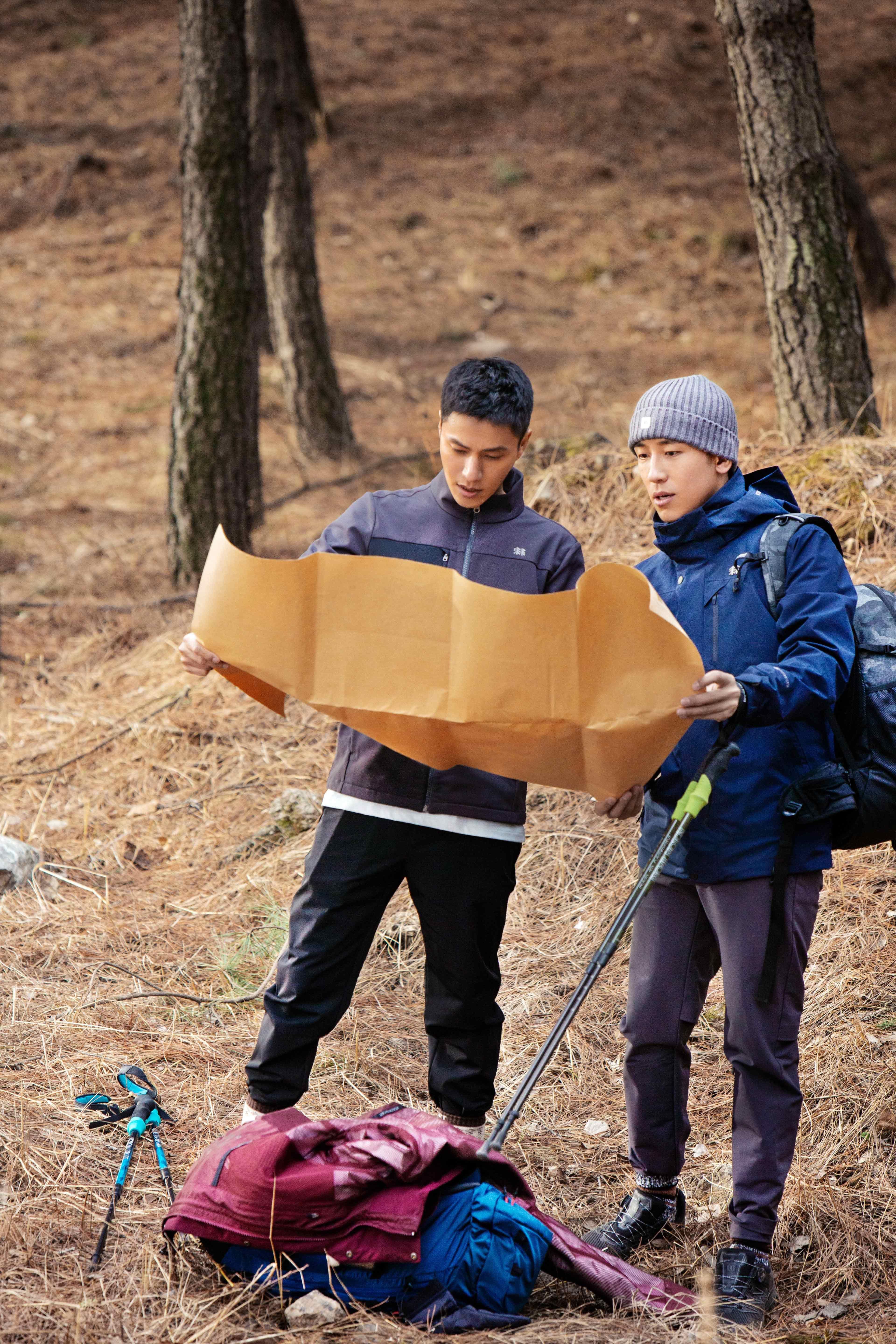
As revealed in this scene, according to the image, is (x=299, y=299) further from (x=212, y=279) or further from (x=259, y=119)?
(x=212, y=279)

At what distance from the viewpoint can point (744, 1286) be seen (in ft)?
8.22

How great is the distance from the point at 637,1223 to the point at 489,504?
1.79 meters

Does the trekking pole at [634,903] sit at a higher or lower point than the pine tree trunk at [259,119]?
lower

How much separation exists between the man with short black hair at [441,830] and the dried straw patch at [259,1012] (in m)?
0.52

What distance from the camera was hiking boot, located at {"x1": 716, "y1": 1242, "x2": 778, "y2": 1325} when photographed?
97.3 inches

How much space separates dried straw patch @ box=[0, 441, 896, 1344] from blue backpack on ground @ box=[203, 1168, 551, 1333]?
67mm

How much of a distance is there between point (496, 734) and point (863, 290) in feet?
37.5

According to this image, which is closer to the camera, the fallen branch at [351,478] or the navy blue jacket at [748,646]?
the navy blue jacket at [748,646]

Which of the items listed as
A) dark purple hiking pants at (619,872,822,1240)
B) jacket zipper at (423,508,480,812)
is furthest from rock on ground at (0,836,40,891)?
dark purple hiking pants at (619,872,822,1240)

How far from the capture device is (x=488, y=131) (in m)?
18.7

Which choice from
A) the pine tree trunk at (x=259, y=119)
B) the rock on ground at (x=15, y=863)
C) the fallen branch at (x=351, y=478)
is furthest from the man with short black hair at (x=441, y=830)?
the fallen branch at (x=351, y=478)

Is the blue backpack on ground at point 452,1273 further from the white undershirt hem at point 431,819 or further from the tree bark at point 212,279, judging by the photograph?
the tree bark at point 212,279

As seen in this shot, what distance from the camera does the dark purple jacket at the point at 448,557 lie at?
2.68 m

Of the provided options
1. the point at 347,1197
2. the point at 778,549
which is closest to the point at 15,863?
the point at 347,1197
